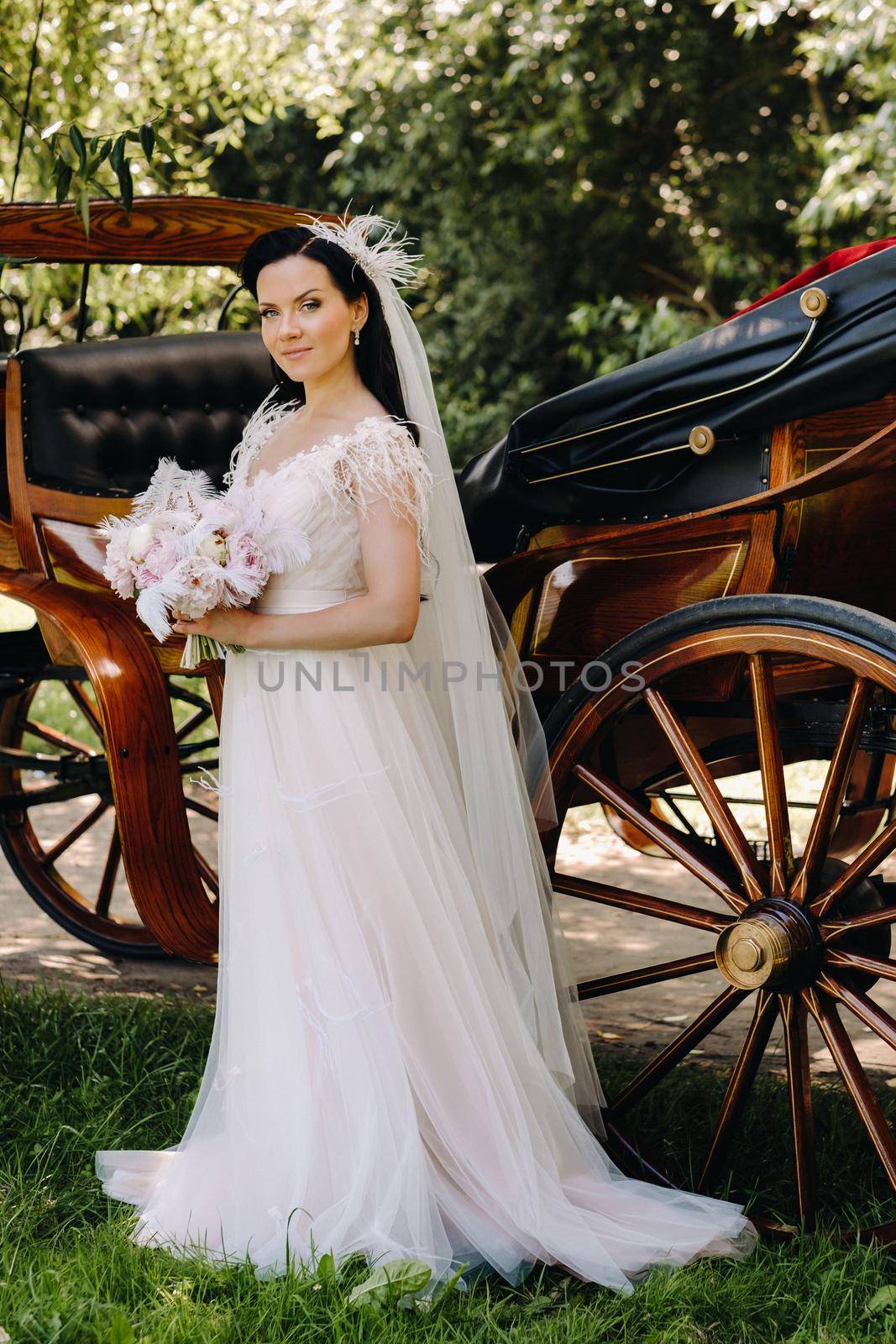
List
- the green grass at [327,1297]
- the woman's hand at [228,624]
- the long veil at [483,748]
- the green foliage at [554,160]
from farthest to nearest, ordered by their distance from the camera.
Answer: the green foliage at [554,160]
the long veil at [483,748]
the woman's hand at [228,624]
the green grass at [327,1297]

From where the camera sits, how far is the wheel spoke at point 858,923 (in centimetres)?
219

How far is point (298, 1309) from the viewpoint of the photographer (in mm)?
2045

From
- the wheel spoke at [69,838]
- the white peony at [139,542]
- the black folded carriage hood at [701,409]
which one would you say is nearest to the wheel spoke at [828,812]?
the black folded carriage hood at [701,409]

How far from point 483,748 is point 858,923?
0.75 meters

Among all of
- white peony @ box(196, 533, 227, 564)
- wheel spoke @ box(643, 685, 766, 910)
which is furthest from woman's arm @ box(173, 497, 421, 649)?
wheel spoke @ box(643, 685, 766, 910)

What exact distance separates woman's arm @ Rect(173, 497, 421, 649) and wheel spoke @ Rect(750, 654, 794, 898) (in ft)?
2.05

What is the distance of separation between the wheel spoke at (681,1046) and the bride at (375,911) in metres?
0.07

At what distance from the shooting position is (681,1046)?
2422 mm

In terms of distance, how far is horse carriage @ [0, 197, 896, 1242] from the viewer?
2225mm

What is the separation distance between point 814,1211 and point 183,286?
572 cm

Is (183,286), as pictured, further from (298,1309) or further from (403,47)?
(298,1309)

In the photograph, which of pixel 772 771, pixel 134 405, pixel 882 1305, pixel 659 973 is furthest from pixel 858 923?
pixel 134 405

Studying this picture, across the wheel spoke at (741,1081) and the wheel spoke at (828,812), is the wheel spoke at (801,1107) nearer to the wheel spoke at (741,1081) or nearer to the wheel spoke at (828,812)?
the wheel spoke at (741,1081)

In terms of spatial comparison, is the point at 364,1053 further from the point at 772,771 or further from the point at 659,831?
the point at 772,771
